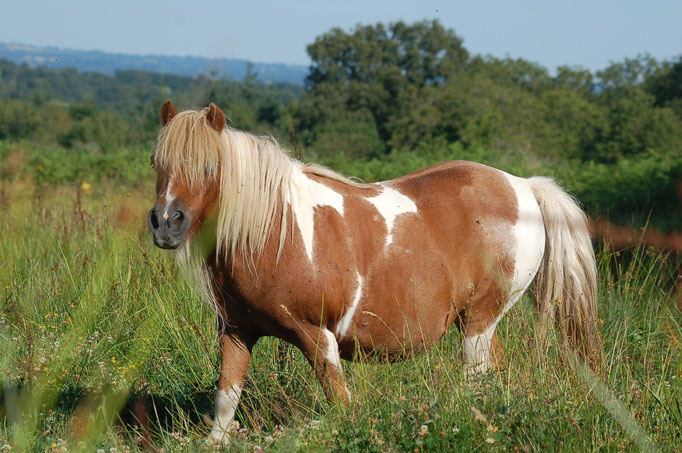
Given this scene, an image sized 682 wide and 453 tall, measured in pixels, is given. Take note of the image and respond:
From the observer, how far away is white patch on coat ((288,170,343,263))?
312 cm

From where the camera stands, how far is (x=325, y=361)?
3.08 meters

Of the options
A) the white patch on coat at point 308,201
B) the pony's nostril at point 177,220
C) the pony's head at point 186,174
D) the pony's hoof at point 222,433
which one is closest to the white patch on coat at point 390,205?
the white patch on coat at point 308,201

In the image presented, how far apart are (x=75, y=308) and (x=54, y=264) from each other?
1119 mm

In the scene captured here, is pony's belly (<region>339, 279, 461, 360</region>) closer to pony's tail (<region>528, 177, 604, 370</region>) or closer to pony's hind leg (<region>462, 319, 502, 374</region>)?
pony's hind leg (<region>462, 319, 502, 374</region>)

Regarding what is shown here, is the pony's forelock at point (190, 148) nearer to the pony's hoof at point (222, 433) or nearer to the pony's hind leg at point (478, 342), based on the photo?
the pony's hoof at point (222, 433)

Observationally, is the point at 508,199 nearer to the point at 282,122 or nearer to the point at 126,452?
the point at 126,452

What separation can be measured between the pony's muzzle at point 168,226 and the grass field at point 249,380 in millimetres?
956

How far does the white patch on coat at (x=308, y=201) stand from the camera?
10.3ft

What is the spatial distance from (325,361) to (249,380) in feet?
3.04

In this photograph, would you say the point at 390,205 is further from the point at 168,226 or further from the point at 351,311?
the point at 168,226

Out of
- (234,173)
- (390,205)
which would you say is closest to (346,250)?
(390,205)

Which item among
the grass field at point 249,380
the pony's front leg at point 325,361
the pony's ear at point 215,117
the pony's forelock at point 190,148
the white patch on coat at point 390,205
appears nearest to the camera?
the grass field at point 249,380

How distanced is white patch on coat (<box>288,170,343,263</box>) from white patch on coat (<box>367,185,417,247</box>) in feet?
0.82

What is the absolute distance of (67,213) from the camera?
7.27 metres
